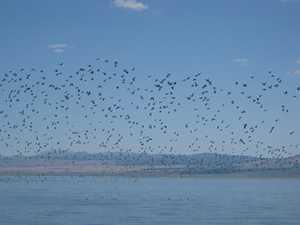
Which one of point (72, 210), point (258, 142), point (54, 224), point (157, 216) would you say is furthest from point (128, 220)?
point (258, 142)

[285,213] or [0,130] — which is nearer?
[285,213]

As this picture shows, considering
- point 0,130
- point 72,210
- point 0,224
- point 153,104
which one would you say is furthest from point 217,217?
point 0,130

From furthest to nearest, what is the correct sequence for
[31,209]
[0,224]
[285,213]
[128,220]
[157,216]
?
[31,209] < [285,213] < [157,216] < [128,220] < [0,224]

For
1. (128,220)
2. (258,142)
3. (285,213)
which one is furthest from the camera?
(258,142)

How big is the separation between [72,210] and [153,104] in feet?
67.4

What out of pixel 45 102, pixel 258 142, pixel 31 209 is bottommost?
pixel 31 209

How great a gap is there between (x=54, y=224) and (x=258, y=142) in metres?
42.7

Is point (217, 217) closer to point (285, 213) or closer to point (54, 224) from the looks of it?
point (285, 213)

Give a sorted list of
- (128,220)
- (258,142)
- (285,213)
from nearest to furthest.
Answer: (128,220) < (285,213) < (258,142)

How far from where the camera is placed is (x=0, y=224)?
50.6m

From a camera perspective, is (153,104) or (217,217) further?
(153,104)

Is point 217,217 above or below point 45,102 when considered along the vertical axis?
below

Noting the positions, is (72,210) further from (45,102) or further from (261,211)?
(261,211)

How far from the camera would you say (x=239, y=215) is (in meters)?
60.9
